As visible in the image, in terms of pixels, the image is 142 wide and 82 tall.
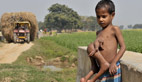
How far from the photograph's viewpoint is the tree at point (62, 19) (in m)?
51.7

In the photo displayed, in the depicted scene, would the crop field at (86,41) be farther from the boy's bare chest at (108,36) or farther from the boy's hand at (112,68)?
the boy's hand at (112,68)

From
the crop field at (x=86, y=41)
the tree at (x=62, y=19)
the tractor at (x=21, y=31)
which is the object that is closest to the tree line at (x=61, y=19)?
the tree at (x=62, y=19)

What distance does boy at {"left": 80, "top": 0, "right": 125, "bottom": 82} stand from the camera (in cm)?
205

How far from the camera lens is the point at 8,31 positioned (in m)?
18.4

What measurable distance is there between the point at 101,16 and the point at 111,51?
1.22 ft

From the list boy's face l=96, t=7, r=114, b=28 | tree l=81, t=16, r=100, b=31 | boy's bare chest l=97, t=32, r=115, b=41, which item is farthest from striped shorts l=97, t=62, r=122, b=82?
tree l=81, t=16, r=100, b=31

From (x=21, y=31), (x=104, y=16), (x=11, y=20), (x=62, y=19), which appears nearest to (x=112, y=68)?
(x=104, y=16)

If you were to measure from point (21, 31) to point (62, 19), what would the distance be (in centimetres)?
3410

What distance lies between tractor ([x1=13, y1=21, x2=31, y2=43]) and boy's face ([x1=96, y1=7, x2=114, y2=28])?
51.7ft

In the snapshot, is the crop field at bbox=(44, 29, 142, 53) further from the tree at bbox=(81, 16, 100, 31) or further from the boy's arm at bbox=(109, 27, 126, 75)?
the tree at bbox=(81, 16, 100, 31)

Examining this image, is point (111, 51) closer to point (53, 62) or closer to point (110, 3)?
point (110, 3)

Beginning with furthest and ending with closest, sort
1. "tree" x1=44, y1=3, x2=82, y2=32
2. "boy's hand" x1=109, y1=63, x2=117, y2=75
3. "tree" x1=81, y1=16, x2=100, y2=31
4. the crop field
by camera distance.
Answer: "tree" x1=81, y1=16, x2=100, y2=31 < "tree" x1=44, y1=3, x2=82, y2=32 < the crop field < "boy's hand" x1=109, y1=63, x2=117, y2=75

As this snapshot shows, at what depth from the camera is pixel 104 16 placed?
210 centimetres

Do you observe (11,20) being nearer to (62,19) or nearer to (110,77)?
(110,77)
